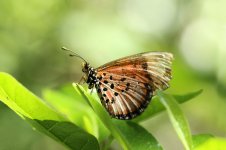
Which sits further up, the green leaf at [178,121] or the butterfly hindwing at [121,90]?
the green leaf at [178,121]

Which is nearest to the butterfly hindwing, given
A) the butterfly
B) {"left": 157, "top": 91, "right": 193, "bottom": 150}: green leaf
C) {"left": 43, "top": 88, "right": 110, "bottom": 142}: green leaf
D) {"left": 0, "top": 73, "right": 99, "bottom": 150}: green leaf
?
the butterfly

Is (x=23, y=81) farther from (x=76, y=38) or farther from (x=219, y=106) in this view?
(x=219, y=106)

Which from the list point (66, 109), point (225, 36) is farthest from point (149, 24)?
point (66, 109)

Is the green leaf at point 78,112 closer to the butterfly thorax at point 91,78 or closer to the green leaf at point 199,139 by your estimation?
the butterfly thorax at point 91,78

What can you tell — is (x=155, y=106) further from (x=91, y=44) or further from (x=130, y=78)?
(x=91, y=44)

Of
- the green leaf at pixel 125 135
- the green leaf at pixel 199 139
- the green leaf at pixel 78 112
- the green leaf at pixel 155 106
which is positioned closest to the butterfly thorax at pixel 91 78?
the green leaf at pixel 78 112

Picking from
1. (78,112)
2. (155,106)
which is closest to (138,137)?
(155,106)
